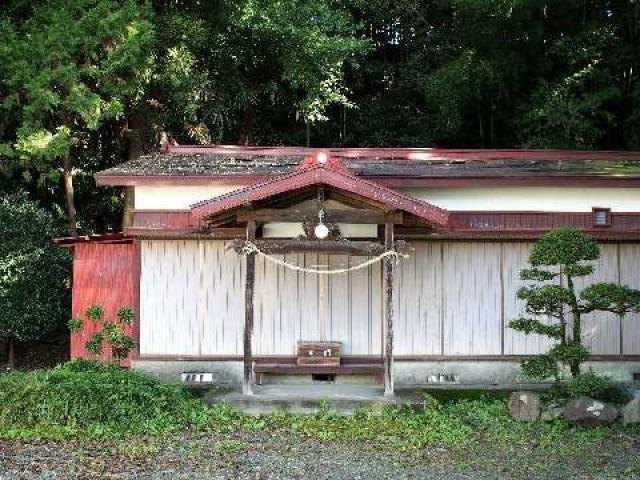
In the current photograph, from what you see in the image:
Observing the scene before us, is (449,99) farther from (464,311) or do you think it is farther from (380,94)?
(464,311)

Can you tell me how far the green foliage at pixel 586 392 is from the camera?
1014 cm

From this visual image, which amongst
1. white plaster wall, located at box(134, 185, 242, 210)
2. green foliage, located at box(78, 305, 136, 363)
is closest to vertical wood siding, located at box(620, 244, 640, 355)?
white plaster wall, located at box(134, 185, 242, 210)

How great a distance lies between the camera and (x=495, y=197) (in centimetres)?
1262

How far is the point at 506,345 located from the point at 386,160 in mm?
3943

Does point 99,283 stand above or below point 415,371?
above

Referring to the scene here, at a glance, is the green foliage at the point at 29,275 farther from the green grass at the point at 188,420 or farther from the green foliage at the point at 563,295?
the green foliage at the point at 563,295

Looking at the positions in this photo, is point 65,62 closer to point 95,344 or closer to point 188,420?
point 95,344

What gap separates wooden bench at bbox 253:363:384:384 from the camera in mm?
11977

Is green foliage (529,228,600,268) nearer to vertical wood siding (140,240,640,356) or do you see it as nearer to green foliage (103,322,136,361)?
vertical wood siding (140,240,640,356)

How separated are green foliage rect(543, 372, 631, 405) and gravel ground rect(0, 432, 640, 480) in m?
0.93

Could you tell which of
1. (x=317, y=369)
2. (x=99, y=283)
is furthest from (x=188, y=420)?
(x=99, y=283)

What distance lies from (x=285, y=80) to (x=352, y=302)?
9.25 metres

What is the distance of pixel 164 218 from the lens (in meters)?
12.5

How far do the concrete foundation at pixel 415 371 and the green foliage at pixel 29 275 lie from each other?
12.8 ft
